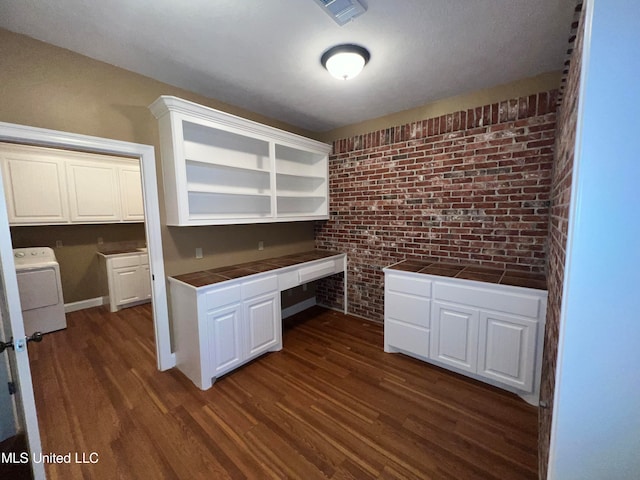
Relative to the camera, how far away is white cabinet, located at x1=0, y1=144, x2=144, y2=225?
10.2 feet

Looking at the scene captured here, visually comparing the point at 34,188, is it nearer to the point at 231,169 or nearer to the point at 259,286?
the point at 231,169

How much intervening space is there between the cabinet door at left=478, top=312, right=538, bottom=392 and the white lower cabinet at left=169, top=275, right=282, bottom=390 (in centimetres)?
192

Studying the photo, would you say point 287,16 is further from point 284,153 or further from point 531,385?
point 531,385

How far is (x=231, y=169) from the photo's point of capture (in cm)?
277

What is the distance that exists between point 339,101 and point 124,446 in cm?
329

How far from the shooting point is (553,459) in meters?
0.71


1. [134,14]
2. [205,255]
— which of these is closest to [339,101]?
[134,14]

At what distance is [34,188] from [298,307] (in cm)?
384

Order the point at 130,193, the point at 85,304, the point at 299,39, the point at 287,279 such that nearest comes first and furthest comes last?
1. the point at 299,39
2. the point at 287,279
3. the point at 85,304
4. the point at 130,193

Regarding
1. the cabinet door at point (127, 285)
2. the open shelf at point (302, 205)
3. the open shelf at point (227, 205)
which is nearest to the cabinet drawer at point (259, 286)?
the open shelf at point (227, 205)

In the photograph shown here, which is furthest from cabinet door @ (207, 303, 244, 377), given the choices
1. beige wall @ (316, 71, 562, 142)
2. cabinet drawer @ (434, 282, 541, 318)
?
beige wall @ (316, 71, 562, 142)

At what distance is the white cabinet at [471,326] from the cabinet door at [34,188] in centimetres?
448

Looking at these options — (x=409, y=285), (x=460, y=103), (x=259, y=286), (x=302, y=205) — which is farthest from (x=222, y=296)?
(x=460, y=103)

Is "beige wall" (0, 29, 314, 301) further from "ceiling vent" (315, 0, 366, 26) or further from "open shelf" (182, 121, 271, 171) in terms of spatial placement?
"ceiling vent" (315, 0, 366, 26)
